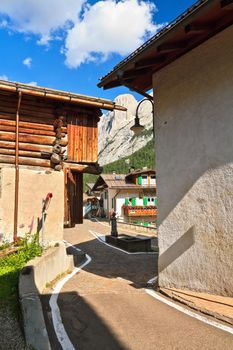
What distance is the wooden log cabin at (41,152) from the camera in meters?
9.58

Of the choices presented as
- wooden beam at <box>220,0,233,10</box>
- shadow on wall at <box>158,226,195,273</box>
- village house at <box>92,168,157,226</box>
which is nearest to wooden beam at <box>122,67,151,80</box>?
wooden beam at <box>220,0,233,10</box>

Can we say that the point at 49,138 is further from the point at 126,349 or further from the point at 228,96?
the point at 126,349

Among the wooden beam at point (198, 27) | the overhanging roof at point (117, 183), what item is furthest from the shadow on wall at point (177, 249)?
the overhanging roof at point (117, 183)

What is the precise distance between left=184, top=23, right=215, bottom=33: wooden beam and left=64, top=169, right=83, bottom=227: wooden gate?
659 cm

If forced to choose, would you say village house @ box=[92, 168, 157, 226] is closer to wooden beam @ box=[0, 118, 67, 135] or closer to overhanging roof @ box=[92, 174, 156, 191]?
overhanging roof @ box=[92, 174, 156, 191]

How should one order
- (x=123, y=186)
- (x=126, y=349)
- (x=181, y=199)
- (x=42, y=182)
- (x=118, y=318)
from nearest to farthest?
1. (x=126, y=349)
2. (x=118, y=318)
3. (x=181, y=199)
4. (x=42, y=182)
5. (x=123, y=186)

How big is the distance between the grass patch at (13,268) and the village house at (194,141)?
3.39 meters

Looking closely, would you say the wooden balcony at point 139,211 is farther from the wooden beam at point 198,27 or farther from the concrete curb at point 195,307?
the wooden beam at point 198,27

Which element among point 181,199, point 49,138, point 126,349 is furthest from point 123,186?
point 126,349

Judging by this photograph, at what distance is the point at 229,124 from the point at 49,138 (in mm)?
6714

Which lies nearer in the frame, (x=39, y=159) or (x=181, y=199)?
(x=181, y=199)

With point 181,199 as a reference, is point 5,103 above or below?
above

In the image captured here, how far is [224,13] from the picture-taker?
597 centimetres

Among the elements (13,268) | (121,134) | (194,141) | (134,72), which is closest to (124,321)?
(13,268)
